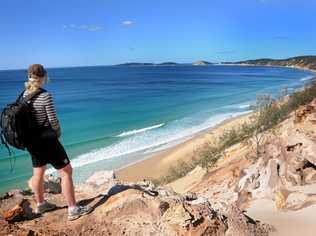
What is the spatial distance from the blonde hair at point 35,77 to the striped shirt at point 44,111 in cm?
8

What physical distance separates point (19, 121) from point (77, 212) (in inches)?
47.1

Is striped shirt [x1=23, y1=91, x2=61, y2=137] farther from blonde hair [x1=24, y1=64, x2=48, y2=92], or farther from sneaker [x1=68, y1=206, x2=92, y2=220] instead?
sneaker [x1=68, y1=206, x2=92, y2=220]

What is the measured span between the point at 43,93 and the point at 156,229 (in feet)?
6.02

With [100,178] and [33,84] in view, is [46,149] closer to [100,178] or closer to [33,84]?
[33,84]

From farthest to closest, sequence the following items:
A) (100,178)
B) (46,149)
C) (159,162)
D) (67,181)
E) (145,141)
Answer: (145,141)
(159,162)
(100,178)
(67,181)
(46,149)

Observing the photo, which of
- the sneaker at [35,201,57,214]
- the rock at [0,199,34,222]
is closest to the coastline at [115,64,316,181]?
the sneaker at [35,201,57,214]

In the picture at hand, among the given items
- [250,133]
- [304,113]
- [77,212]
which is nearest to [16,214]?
[77,212]

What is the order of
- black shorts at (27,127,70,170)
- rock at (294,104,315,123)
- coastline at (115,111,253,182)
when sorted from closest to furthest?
black shorts at (27,127,70,170) → rock at (294,104,315,123) → coastline at (115,111,253,182)

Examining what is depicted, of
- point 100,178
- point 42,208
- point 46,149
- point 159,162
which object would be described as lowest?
point 159,162

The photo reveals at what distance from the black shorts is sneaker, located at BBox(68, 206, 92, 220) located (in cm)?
52

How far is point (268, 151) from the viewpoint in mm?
8133

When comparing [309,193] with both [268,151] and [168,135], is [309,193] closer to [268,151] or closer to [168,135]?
[268,151]

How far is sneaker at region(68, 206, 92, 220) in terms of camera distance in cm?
478

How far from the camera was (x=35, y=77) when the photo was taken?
14.8 feet
